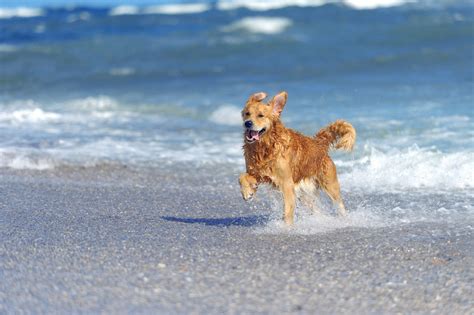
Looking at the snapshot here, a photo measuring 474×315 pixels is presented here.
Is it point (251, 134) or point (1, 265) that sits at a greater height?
point (251, 134)

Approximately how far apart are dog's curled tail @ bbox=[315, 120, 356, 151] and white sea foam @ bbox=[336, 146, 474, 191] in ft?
3.83

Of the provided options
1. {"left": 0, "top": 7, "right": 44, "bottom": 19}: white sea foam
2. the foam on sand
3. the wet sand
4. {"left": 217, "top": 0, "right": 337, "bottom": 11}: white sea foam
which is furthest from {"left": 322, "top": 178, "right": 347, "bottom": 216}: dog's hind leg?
{"left": 0, "top": 7, "right": 44, "bottom": 19}: white sea foam

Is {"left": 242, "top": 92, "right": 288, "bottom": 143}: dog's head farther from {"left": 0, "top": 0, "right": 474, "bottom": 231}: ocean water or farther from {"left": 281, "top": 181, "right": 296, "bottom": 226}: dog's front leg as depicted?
{"left": 0, "top": 0, "right": 474, "bottom": 231}: ocean water

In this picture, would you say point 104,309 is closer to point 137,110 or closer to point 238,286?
point 238,286

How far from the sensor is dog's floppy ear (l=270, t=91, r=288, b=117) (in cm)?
741

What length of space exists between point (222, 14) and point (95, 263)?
1328 inches

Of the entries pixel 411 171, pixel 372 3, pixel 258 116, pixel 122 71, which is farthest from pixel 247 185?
pixel 372 3

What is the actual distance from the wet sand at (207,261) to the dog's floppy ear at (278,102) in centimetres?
97

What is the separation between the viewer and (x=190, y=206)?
339 inches

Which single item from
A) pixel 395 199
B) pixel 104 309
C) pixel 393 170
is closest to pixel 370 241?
pixel 395 199

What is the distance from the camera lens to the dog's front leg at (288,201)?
7.42 metres

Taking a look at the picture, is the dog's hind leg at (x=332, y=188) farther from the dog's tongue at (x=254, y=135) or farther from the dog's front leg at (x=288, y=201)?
the dog's tongue at (x=254, y=135)

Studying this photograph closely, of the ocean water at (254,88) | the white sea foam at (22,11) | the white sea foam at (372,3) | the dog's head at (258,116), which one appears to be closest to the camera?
the dog's head at (258,116)

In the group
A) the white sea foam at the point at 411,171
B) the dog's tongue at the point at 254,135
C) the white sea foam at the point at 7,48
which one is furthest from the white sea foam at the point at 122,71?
the dog's tongue at the point at 254,135
